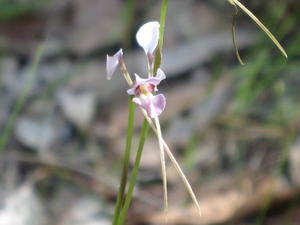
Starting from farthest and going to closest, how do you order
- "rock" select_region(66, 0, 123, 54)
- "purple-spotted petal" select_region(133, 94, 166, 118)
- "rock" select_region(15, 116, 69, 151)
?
"rock" select_region(66, 0, 123, 54), "rock" select_region(15, 116, 69, 151), "purple-spotted petal" select_region(133, 94, 166, 118)

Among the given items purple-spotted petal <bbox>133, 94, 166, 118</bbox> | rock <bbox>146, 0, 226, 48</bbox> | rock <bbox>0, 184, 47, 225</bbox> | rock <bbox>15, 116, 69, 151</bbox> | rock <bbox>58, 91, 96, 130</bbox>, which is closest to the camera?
purple-spotted petal <bbox>133, 94, 166, 118</bbox>

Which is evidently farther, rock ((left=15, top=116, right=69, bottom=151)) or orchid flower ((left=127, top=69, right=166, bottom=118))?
rock ((left=15, top=116, right=69, bottom=151))

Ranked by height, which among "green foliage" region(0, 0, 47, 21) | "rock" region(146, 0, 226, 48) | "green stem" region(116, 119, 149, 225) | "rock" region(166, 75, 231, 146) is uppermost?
"green foliage" region(0, 0, 47, 21)

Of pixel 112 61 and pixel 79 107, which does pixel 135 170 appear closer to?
pixel 112 61

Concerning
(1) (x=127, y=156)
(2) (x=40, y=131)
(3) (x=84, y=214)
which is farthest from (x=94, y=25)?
(1) (x=127, y=156)

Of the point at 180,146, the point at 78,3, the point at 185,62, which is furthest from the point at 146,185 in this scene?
the point at 78,3

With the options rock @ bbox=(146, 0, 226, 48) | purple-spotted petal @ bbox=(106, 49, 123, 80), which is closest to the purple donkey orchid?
purple-spotted petal @ bbox=(106, 49, 123, 80)

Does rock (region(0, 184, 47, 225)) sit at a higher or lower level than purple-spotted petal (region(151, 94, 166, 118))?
higher

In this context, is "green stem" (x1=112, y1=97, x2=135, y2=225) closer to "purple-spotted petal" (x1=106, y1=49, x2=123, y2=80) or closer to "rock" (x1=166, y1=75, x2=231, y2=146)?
"purple-spotted petal" (x1=106, y1=49, x2=123, y2=80)
